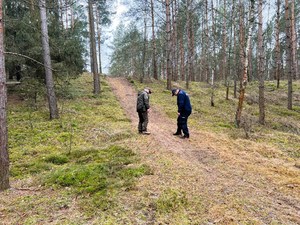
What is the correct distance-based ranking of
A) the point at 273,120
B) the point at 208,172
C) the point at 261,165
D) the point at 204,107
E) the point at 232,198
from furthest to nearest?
the point at 204,107 < the point at 273,120 < the point at 261,165 < the point at 208,172 < the point at 232,198

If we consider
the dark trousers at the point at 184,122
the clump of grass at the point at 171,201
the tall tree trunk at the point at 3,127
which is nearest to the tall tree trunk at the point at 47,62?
the tall tree trunk at the point at 3,127

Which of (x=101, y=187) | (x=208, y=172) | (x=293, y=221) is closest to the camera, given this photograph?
(x=293, y=221)

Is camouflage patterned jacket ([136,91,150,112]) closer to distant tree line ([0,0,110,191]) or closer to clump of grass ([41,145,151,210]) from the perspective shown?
clump of grass ([41,145,151,210])

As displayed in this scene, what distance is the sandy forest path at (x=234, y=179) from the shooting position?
13.1 feet

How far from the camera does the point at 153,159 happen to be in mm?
6449

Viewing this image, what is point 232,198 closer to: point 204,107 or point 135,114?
point 135,114

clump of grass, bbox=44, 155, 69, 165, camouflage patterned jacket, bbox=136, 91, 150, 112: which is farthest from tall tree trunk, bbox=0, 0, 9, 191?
camouflage patterned jacket, bbox=136, 91, 150, 112

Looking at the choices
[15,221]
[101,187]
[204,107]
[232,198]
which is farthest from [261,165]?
[204,107]

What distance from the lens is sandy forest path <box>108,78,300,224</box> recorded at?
13.1 feet

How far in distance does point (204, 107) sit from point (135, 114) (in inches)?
188

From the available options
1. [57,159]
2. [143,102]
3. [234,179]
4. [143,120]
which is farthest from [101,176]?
[143,120]

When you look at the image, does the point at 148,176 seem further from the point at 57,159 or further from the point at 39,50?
the point at 39,50

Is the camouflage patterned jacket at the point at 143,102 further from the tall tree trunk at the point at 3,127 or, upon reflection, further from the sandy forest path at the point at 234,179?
the tall tree trunk at the point at 3,127

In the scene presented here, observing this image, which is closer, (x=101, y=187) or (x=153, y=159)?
(x=101, y=187)
